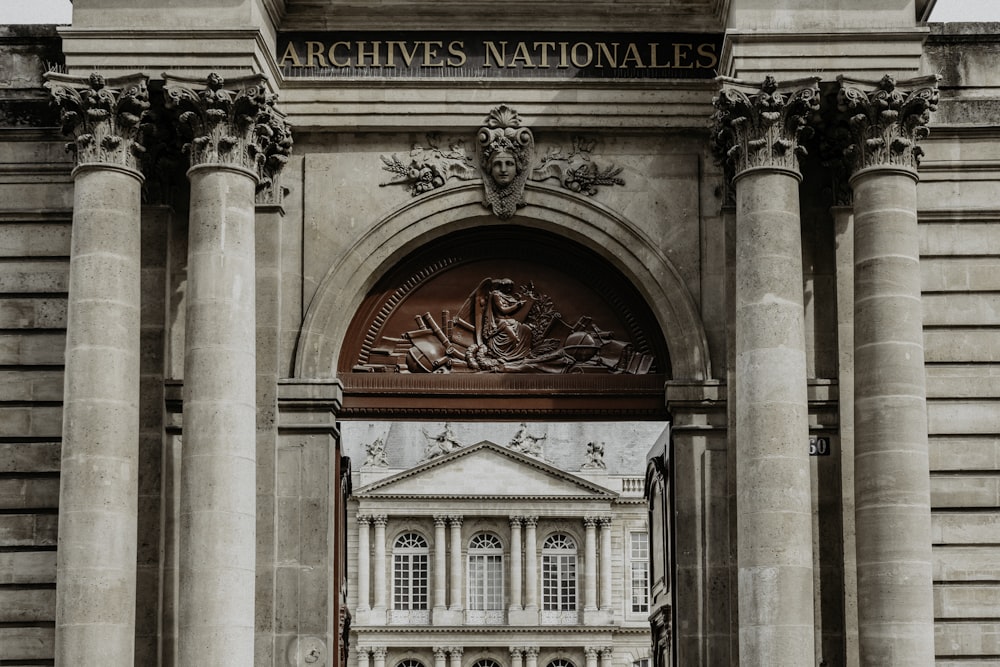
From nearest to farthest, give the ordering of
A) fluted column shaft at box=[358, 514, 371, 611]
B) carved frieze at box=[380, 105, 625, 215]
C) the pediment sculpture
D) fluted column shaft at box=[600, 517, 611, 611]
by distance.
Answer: carved frieze at box=[380, 105, 625, 215], the pediment sculpture, fluted column shaft at box=[358, 514, 371, 611], fluted column shaft at box=[600, 517, 611, 611]

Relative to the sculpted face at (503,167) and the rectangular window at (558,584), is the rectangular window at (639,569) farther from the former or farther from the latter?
the sculpted face at (503,167)

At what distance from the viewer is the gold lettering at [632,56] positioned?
22.6m

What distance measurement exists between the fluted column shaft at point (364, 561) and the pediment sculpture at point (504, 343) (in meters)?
72.5

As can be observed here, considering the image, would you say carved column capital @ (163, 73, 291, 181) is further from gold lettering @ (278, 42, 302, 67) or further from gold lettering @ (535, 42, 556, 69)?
gold lettering @ (535, 42, 556, 69)

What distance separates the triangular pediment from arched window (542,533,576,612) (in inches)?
122

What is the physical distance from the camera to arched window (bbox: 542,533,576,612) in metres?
99.2

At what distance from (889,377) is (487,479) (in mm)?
79106

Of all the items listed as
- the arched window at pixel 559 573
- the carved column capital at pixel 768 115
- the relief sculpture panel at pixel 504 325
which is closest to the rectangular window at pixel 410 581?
the arched window at pixel 559 573

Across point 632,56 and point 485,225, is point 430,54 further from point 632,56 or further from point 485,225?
point 632,56

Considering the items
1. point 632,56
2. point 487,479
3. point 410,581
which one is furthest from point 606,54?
point 487,479

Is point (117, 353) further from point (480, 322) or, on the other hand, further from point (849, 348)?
point (849, 348)

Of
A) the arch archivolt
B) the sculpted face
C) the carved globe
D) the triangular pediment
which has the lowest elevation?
the carved globe

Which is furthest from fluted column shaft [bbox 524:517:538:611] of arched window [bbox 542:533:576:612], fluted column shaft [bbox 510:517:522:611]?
arched window [bbox 542:533:576:612]

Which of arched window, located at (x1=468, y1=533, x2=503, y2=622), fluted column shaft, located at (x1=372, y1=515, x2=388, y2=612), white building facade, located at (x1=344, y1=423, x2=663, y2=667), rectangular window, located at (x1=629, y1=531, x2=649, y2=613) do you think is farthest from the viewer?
rectangular window, located at (x1=629, y1=531, x2=649, y2=613)
